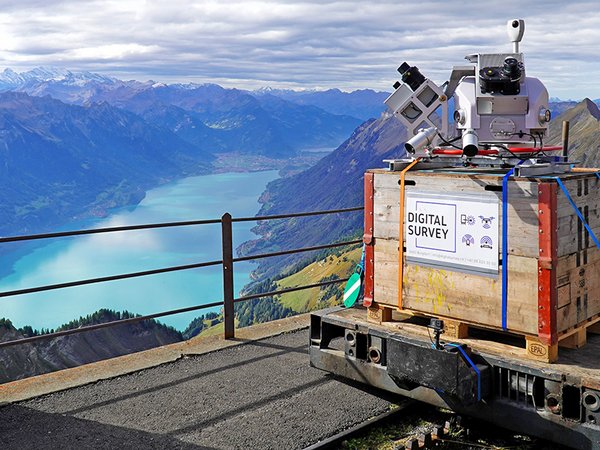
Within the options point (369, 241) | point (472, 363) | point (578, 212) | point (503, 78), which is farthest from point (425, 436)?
point (503, 78)

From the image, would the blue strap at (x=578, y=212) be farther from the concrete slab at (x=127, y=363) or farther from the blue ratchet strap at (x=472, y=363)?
the concrete slab at (x=127, y=363)

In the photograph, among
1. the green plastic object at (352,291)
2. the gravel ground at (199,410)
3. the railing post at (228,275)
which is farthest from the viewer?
the railing post at (228,275)

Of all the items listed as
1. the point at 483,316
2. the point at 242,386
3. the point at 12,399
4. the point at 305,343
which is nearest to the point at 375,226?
the point at 483,316

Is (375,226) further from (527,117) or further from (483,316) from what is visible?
(527,117)

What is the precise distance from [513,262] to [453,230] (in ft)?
1.81

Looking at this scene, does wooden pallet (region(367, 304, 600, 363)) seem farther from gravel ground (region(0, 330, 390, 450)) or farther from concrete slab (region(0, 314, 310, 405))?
concrete slab (region(0, 314, 310, 405))

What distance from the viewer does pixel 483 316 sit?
17.3 feet

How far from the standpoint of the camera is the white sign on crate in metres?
5.14

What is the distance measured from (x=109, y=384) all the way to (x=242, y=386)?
1.34m

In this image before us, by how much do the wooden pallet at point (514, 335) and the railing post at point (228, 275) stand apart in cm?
273

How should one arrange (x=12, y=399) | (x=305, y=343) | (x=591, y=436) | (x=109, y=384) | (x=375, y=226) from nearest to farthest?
(x=591, y=436) < (x=375, y=226) < (x=12, y=399) < (x=109, y=384) < (x=305, y=343)

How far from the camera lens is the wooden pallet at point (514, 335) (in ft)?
16.4

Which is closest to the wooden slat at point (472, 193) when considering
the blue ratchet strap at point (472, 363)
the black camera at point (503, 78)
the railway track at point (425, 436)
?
the blue ratchet strap at point (472, 363)

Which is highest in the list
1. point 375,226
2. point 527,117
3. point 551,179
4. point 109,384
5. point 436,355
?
point 527,117
